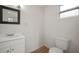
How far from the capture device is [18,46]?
0.78m

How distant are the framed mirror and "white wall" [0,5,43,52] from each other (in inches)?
2.0

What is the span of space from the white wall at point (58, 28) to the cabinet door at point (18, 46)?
360 millimetres

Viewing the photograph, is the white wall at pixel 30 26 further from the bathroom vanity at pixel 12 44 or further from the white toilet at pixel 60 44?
the white toilet at pixel 60 44

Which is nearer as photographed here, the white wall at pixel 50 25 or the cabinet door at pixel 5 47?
the cabinet door at pixel 5 47

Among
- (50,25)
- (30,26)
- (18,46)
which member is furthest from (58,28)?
(18,46)

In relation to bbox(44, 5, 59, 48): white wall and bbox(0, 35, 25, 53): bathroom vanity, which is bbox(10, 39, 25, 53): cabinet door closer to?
bbox(0, 35, 25, 53): bathroom vanity

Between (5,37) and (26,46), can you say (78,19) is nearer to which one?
(26,46)

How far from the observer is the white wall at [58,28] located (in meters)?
0.82

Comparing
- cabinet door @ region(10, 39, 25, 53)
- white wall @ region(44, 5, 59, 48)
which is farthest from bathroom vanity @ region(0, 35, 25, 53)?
white wall @ region(44, 5, 59, 48)

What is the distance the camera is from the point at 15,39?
755mm

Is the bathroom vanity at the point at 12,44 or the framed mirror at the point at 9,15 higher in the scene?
the framed mirror at the point at 9,15

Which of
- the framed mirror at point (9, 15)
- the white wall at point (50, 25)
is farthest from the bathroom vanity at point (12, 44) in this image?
the white wall at point (50, 25)
